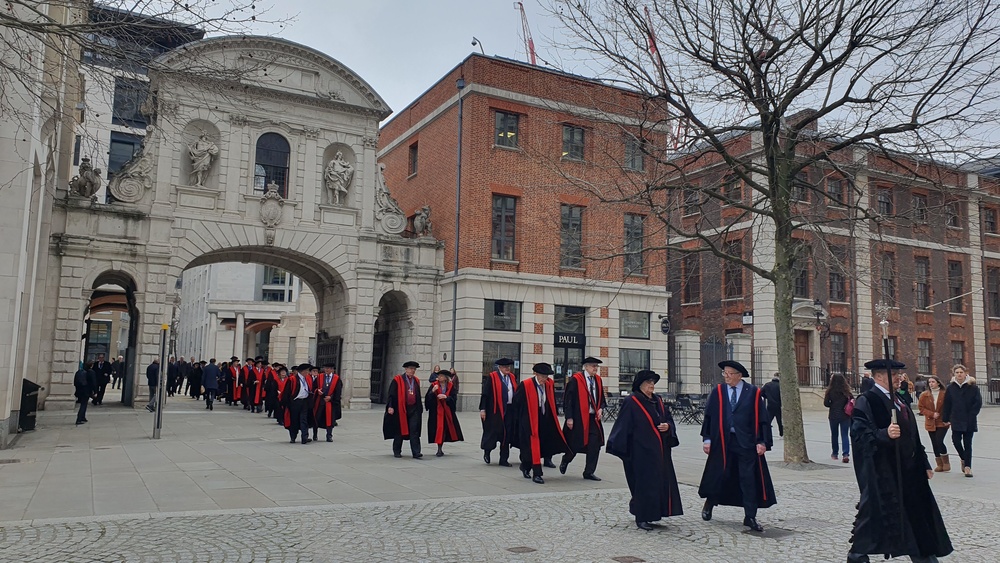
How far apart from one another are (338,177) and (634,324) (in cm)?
1278

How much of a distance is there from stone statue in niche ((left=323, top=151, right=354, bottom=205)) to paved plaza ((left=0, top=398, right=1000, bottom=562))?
14.4m

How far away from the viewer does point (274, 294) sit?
6078cm

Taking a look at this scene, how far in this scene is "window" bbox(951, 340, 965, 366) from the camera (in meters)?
39.7

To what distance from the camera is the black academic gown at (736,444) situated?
329 inches

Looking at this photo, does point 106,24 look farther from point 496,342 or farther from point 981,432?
point 981,432

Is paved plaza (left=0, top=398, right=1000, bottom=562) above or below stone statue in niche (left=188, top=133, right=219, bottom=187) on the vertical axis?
below

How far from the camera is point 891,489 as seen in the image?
21.5 ft

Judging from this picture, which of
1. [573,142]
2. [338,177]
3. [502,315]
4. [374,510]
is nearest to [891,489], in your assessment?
[374,510]

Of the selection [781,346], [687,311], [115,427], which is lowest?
[115,427]

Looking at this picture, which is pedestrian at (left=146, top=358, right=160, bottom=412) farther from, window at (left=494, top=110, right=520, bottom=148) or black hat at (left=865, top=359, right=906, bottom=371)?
black hat at (left=865, top=359, right=906, bottom=371)

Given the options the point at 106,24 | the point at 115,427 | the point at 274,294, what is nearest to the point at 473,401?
the point at 115,427

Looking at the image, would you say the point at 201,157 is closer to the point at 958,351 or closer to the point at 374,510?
the point at 374,510

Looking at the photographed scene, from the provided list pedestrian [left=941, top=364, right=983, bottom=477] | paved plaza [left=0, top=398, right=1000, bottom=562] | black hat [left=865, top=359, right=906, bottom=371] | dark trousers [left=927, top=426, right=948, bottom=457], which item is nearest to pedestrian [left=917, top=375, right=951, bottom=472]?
dark trousers [left=927, top=426, right=948, bottom=457]

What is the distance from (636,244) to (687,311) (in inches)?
335
